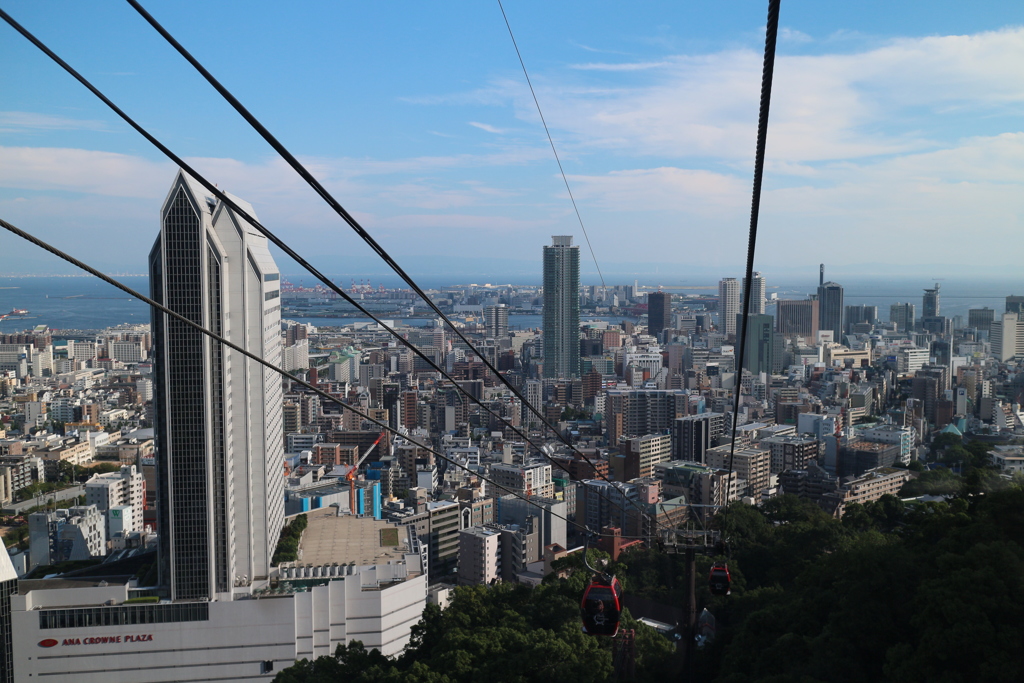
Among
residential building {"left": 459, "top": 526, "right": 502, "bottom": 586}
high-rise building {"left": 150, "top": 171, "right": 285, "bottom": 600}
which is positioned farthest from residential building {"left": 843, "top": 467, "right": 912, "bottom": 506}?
high-rise building {"left": 150, "top": 171, "right": 285, "bottom": 600}

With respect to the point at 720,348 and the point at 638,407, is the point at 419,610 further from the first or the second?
the point at 720,348

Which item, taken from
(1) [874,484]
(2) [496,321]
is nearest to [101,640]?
(1) [874,484]

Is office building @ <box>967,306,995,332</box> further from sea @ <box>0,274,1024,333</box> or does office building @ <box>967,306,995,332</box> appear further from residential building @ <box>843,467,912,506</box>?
residential building @ <box>843,467,912,506</box>

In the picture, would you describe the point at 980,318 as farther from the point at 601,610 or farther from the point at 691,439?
the point at 601,610

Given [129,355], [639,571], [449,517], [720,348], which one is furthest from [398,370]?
[639,571]

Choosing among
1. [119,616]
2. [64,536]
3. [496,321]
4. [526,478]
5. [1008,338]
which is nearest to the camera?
[119,616]

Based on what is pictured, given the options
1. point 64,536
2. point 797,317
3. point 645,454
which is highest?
point 797,317
